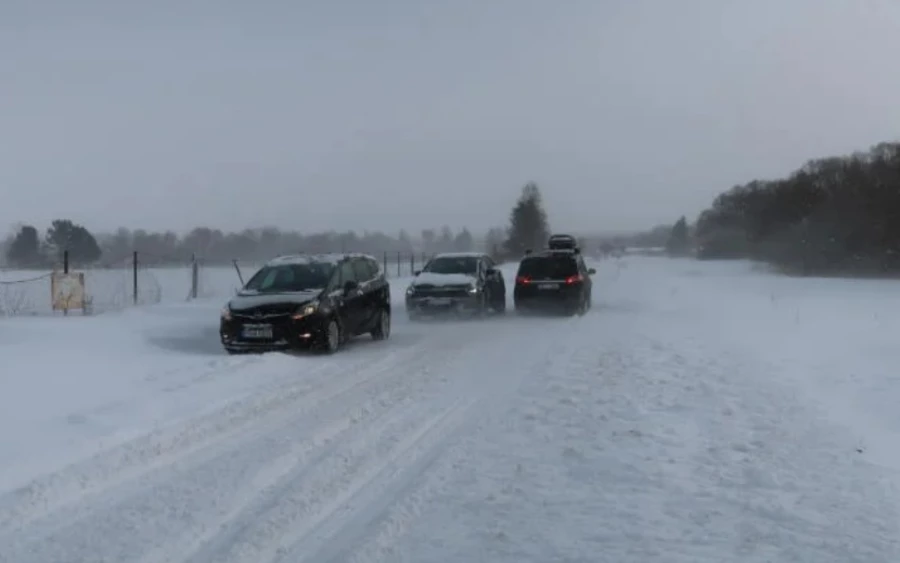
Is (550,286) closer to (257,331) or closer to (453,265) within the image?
(453,265)

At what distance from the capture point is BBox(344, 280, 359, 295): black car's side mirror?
15461 millimetres

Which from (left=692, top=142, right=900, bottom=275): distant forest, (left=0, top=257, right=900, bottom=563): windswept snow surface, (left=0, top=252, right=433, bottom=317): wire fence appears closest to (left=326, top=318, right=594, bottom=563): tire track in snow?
(left=0, top=257, right=900, bottom=563): windswept snow surface

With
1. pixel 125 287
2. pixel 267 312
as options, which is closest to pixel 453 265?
pixel 267 312

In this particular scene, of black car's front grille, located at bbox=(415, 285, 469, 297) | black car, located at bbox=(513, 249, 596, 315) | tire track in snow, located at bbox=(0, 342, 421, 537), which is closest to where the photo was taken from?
tire track in snow, located at bbox=(0, 342, 421, 537)

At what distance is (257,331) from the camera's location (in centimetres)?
1409

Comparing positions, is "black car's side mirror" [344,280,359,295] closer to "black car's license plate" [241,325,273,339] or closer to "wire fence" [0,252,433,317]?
"black car's license plate" [241,325,273,339]

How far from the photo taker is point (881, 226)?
56.9 metres

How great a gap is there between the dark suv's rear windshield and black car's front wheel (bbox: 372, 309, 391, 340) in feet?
19.1

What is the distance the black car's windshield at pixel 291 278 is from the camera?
15258 mm

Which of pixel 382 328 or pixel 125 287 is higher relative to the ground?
pixel 125 287

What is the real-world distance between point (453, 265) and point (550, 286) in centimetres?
250

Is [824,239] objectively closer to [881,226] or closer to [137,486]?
[881,226]

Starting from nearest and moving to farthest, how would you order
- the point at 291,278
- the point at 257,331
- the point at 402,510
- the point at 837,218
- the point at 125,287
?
the point at 402,510, the point at 257,331, the point at 291,278, the point at 125,287, the point at 837,218

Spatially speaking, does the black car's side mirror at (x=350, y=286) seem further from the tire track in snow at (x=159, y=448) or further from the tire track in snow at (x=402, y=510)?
the tire track in snow at (x=402, y=510)
